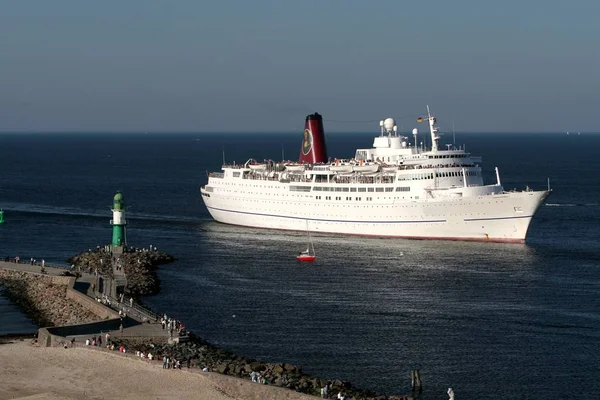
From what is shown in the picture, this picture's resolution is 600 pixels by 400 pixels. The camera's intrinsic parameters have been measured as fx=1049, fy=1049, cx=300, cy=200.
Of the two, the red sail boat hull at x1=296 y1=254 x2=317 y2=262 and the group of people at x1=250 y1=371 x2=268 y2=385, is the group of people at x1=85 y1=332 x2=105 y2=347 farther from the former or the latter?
the red sail boat hull at x1=296 y1=254 x2=317 y2=262

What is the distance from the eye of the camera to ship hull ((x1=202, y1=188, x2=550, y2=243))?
67.8 m

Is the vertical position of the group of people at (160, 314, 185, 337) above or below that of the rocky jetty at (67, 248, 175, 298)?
below

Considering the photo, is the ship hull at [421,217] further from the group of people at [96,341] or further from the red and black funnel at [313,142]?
the group of people at [96,341]

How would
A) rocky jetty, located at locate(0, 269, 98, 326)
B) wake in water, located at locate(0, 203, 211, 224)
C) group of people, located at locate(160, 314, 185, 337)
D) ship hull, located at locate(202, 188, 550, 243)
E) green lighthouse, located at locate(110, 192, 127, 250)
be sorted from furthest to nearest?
wake in water, located at locate(0, 203, 211, 224) → ship hull, located at locate(202, 188, 550, 243) → green lighthouse, located at locate(110, 192, 127, 250) → rocky jetty, located at locate(0, 269, 98, 326) → group of people, located at locate(160, 314, 185, 337)

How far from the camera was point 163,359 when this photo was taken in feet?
121

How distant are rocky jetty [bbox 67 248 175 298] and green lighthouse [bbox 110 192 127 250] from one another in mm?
694

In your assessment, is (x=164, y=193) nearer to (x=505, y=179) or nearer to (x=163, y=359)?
(x=505, y=179)

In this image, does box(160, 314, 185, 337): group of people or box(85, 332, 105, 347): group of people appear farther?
box(160, 314, 185, 337): group of people

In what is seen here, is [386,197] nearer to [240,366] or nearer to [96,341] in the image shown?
[96,341]

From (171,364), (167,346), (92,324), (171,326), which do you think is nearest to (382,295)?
(171,326)

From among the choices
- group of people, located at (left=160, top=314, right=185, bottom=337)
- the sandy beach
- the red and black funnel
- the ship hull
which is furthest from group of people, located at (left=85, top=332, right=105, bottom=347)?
→ the red and black funnel

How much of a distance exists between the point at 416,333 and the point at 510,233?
26055mm

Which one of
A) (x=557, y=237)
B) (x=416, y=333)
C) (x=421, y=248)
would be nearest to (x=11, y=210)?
(x=421, y=248)

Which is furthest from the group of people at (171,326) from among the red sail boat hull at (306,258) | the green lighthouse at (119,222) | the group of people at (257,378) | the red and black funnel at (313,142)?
the red and black funnel at (313,142)
